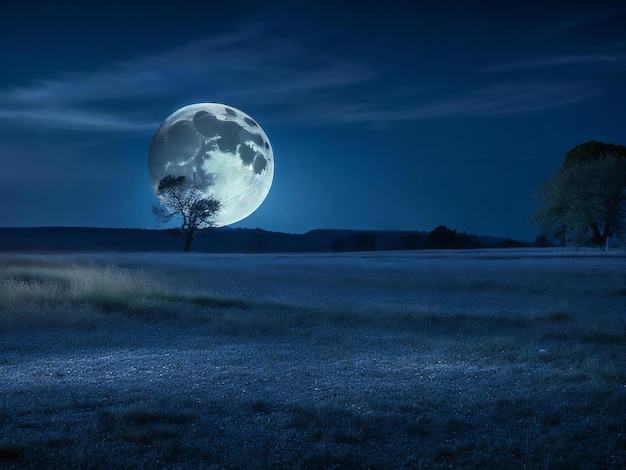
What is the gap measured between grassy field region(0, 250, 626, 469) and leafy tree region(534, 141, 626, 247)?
83.9ft

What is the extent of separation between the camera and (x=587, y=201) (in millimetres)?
42906

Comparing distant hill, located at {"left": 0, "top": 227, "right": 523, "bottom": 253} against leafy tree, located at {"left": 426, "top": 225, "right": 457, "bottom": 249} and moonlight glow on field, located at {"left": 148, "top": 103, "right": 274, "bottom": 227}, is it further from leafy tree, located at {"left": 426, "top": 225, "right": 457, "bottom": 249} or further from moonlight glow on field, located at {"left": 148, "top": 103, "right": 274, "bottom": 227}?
moonlight glow on field, located at {"left": 148, "top": 103, "right": 274, "bottom": 227}

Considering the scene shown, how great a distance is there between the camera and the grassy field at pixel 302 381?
243 inches

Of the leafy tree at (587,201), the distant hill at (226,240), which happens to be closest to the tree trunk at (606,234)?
the leafy tree at (587,201)

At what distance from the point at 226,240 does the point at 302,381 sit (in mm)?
77972

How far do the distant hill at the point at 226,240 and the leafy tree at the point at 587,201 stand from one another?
805 inches

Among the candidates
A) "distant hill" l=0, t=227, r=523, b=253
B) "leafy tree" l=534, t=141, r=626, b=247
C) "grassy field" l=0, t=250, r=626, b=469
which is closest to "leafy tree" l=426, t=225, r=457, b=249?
"distant hill" l=0, t=227, r=523, b=253

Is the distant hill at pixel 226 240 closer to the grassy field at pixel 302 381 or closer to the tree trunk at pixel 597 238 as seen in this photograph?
the tree trunk at pixel 597 238

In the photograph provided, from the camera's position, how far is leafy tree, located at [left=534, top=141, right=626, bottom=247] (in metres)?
42.3

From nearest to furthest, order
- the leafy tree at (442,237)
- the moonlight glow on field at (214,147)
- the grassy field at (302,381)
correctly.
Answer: the grassy field at (302,381), the moonlight glow on field at (214,147), the leafy tree at (442,237)

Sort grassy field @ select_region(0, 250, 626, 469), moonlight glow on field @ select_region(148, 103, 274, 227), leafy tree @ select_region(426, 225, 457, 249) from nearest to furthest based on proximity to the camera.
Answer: grassy field @ select_region(0, 250, 626, 469) → moonlight glow on field @ select_region(148, 103, 274, 227) → leafy tree @ select_region(426, 225, 457, 249)

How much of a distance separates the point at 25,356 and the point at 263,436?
20.9ft

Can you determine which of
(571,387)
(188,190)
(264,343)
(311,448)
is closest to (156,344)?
(264,343)

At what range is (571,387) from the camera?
8.65 metres
